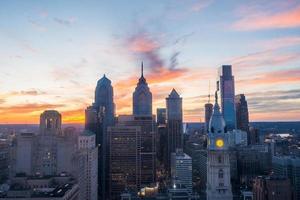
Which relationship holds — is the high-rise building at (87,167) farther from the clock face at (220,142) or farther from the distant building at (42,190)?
the clock face at (220,142)

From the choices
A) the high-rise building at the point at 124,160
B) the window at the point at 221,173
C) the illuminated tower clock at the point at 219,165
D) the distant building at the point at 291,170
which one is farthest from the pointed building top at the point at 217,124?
the high-rise building at the point at 124,160

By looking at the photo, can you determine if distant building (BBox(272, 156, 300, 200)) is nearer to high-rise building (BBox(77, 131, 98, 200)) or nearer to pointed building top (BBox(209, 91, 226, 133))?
high-rise building (BBox(77, 131, 98, 200))

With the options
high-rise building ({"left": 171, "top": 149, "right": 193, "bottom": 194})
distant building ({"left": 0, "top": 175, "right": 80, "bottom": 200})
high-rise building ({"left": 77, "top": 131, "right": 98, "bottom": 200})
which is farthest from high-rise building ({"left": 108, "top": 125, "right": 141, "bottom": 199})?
distant building ({"left": 0, "top": 175, "right": 80, "bottom": 200})

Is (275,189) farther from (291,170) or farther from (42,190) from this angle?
(42,190)

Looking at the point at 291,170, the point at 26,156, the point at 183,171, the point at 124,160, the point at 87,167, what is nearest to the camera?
the point at 87,167

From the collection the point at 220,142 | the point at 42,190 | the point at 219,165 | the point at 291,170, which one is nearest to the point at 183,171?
the point at 291,170

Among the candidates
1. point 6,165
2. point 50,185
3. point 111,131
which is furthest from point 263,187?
point 6,165
